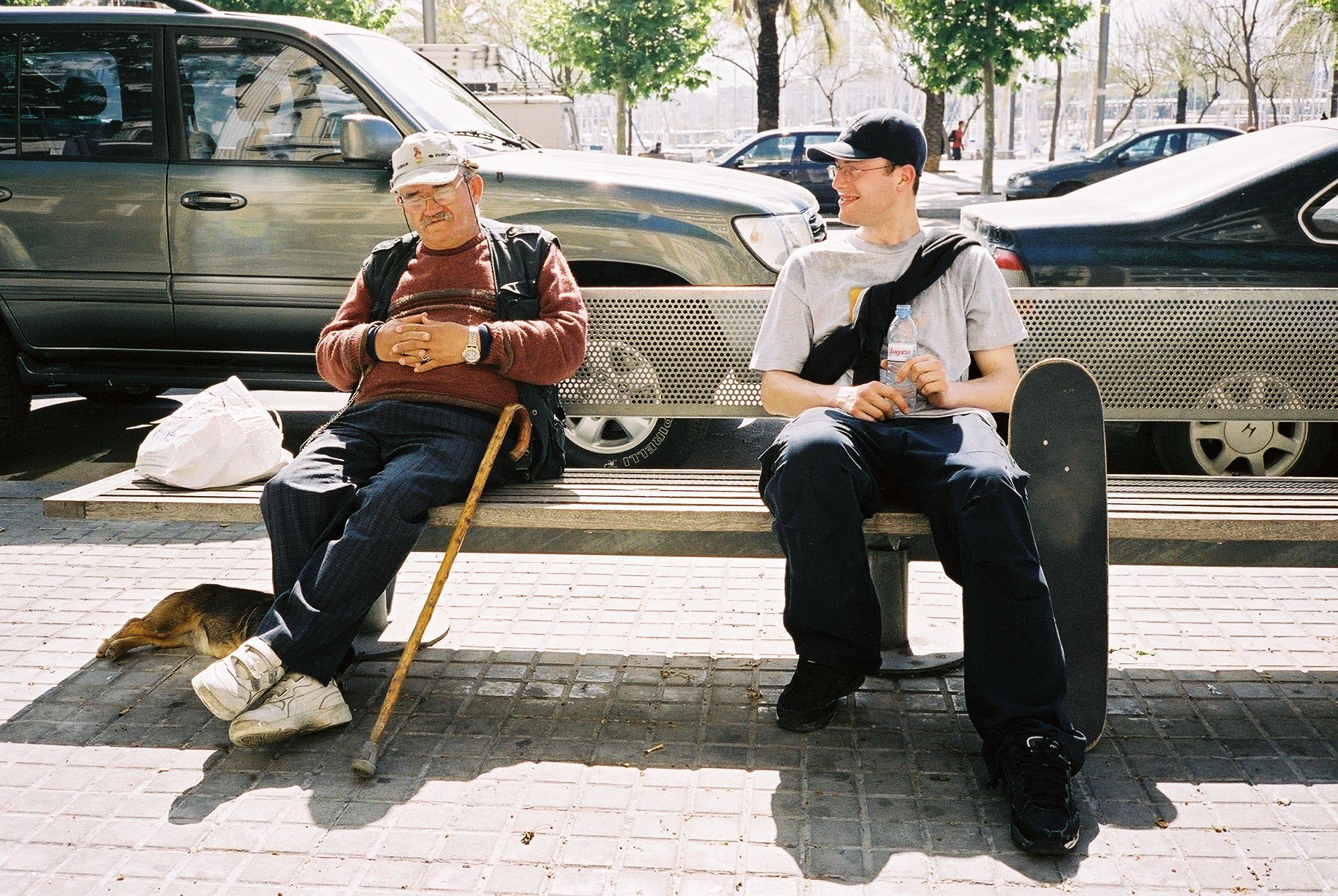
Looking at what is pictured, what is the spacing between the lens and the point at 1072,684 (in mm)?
3449

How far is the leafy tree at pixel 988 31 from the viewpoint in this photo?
22828 mm

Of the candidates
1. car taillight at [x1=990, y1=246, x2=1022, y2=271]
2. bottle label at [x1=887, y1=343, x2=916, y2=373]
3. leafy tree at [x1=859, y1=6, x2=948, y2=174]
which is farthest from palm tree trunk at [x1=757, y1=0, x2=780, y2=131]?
bottle label at [x1=887, y1=343, x2=916, y2=373]

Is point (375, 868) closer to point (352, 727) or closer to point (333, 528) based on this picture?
point (352, 727)

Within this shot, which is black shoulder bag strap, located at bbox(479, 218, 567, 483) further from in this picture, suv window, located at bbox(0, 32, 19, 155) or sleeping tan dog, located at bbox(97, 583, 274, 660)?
suv window, located at bbox(0, 32, 19, 155)

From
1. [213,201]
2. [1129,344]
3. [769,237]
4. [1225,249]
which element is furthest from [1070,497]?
[213,201]

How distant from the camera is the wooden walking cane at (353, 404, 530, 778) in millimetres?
3424

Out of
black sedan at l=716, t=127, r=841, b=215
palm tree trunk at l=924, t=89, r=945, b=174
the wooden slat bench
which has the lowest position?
the wooden slat bench

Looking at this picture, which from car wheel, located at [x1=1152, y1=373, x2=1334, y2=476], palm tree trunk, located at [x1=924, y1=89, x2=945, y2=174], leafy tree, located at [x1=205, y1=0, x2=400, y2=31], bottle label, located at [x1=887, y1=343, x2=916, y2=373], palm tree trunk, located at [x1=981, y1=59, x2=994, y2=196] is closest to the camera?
bottle label, located at [x1=887, y1=343, x2=916, y2=373]

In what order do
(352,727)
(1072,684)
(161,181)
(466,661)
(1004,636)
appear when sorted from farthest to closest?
(161,181) → (466,661) → (352,727) → (1072,684) → (1004,636)

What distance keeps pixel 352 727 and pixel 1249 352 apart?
3.10 metres

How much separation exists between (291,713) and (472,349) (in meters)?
1.16

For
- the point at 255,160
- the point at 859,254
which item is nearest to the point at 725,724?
the point at 859,254

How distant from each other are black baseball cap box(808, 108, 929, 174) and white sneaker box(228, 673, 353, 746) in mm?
2000

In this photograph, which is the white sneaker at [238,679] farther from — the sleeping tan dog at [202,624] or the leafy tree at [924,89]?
the leafy tree at [924,89]
